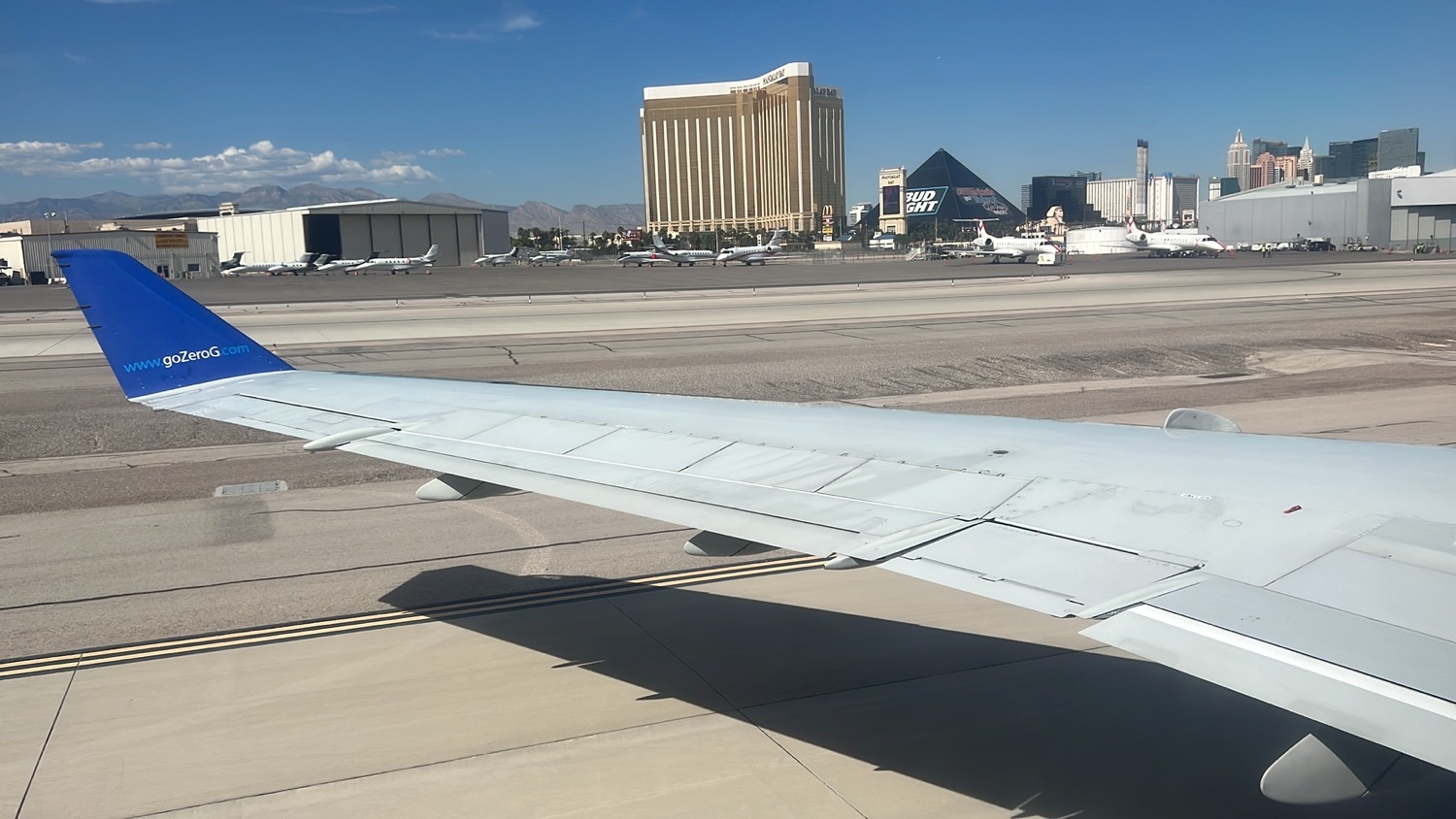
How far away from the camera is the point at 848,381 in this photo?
91.2 feet

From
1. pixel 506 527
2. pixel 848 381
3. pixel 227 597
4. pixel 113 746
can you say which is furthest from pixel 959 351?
pixel 113 746

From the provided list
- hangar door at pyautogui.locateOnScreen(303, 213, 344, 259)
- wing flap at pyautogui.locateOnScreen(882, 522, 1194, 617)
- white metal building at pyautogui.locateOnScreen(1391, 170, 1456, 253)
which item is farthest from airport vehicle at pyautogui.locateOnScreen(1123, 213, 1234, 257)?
wing flap at pyautogui.locateOnScreen(882, 522, 1194, 617)

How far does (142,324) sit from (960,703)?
740 centimetres

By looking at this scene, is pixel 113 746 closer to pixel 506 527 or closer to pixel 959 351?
pixel 506 527

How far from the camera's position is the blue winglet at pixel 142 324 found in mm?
8727

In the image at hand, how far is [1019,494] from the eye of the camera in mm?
5859

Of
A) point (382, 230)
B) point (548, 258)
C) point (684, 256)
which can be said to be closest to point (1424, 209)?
point (684, 256)

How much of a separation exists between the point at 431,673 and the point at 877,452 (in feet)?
14.4

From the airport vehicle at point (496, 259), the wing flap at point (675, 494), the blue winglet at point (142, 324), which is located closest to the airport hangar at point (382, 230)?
the airport vehicle at point (496, 259)

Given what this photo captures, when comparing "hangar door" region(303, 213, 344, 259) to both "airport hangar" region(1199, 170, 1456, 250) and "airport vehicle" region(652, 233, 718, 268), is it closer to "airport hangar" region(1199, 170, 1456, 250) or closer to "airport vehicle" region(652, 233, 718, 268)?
"airport vehicle" region(652, 233, 718, 268)

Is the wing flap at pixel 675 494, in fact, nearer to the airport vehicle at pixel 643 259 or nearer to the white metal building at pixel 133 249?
the white metal building at pixel 133 249

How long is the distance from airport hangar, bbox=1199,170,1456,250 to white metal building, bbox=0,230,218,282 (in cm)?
13896

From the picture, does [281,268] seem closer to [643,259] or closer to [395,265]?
[395,265]

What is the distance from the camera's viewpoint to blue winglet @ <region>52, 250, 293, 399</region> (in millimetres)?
8727
